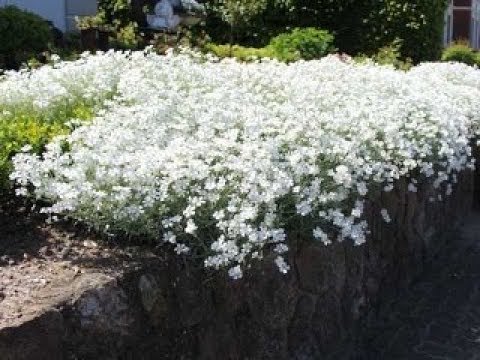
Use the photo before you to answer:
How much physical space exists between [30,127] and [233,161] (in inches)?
43.9

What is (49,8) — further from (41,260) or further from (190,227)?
(190,227)

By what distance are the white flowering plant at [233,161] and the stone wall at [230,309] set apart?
13 centimetres

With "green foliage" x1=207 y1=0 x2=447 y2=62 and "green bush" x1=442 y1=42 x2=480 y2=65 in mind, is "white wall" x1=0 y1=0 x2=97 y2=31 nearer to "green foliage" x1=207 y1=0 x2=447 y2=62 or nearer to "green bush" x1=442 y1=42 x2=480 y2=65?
"green foliage" x1=207 y1=0 x2=447 y2=62

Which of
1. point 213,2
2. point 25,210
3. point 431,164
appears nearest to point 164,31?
point 213,2

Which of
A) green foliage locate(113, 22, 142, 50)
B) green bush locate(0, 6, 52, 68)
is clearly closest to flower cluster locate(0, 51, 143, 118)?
green bush locate(0, 6, 52, 68)

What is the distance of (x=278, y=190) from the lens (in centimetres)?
360

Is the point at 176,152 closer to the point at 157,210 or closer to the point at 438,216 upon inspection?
the point at 157,210

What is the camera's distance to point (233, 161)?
3693 mm

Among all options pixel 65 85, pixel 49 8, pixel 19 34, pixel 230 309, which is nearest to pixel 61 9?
pixel 49 8

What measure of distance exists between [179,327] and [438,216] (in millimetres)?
3411

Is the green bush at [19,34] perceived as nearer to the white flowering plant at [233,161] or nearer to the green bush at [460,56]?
the white flowering plant at [233,161]

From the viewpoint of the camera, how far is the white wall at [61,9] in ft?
41.0

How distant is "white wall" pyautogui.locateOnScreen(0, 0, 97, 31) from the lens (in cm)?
1248

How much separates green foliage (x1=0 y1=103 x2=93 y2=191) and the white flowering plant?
0.33ft
